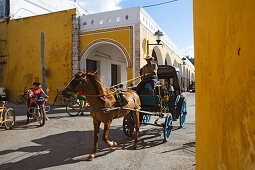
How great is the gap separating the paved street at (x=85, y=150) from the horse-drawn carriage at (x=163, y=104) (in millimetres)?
394

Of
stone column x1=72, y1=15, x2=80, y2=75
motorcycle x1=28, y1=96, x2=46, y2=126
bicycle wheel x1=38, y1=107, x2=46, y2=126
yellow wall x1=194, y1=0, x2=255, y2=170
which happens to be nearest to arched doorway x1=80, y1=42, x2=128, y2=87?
stone column x1=72, y1=15, x2=80, y2=75

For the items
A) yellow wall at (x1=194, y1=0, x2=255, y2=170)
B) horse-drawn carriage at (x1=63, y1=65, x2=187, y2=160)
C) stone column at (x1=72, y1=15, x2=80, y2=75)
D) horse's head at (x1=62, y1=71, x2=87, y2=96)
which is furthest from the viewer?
stone column at (x1=72, y1=15, x2=80, y2=75)

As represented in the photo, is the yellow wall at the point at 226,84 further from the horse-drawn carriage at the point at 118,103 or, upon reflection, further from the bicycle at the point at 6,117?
the bicycle at the point at 6,117

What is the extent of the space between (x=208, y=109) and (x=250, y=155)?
69 cm

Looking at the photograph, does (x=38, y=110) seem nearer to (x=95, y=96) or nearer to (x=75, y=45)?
(x=95, y=96)

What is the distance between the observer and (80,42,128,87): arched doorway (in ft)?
45.9

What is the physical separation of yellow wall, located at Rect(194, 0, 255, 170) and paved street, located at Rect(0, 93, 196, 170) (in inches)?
63.3

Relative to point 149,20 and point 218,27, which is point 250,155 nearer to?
point 218,27

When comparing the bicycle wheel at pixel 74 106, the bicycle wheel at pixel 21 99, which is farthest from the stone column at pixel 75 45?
the bicycle wheel at pixel 21 99

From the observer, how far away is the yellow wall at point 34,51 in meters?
12.7

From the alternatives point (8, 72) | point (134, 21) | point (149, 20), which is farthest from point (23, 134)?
point (8, 72)

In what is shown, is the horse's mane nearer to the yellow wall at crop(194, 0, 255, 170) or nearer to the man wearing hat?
the man wearing hat

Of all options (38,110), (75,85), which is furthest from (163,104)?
(38,110)

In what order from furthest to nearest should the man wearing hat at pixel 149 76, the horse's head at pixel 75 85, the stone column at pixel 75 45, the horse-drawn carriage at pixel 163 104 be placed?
the stone column at pixel 75 45
the man wearing hat at pixel 149 76
the horse-drawn carriage at pixel 163 104
the horse's head at pixel 75 85
